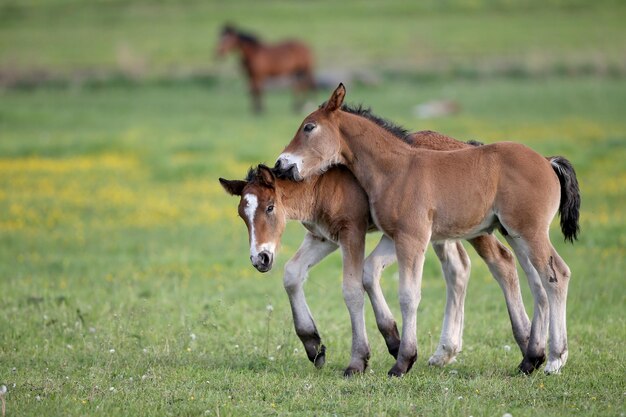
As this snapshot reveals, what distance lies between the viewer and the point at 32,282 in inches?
510

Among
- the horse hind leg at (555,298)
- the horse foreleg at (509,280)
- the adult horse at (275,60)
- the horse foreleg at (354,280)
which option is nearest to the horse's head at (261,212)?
the horse foreleg at (354,280)

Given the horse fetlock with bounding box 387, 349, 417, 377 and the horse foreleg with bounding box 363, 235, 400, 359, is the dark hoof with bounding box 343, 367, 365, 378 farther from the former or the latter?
the horse foreleg with bounding box 363, 235, 400, 359

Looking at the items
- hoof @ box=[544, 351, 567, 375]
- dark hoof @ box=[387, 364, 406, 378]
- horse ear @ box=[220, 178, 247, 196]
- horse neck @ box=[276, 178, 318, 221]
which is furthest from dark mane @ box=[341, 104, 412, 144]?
hoof @ box=[544, 351, 567, 375]

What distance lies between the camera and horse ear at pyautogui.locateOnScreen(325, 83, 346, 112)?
877cm

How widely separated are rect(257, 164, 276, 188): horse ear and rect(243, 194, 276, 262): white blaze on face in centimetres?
21

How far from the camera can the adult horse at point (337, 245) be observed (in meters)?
8.55

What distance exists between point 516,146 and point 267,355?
120 inches

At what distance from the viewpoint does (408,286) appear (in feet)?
27.8

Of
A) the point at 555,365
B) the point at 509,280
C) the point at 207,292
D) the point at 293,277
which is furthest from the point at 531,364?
the point at 207,292

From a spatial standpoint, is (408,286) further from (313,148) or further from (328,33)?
A: (328,33)

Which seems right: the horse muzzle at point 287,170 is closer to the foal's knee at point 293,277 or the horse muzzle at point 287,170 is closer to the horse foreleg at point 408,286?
the foal's knee at point 293,277

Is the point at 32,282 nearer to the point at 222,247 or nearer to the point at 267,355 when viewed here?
the point at 222,247

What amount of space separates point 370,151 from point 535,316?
2132 millimetres

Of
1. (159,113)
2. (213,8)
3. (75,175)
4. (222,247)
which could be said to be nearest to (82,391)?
(222,247)
